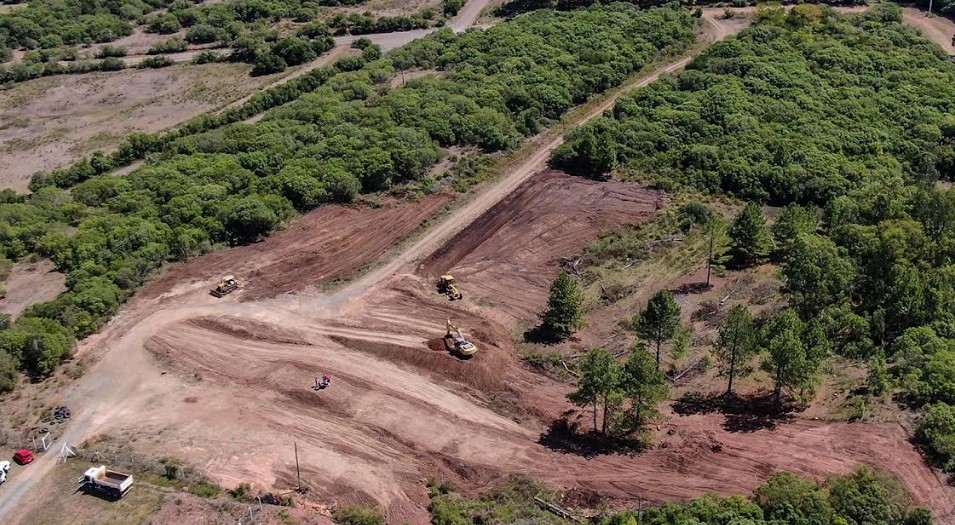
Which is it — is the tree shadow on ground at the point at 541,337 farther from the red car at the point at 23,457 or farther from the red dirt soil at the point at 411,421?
the red car at the point at 23,457

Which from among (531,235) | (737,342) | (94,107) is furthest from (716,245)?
(94,107)

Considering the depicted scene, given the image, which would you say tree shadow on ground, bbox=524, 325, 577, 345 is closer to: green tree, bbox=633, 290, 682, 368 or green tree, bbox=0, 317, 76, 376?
green tree, bbox=633, 290, 682, 368

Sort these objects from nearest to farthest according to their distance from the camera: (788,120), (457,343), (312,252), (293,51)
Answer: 1. (457,343)
2. (312,252)
3. (788,120)
4. (293,51)

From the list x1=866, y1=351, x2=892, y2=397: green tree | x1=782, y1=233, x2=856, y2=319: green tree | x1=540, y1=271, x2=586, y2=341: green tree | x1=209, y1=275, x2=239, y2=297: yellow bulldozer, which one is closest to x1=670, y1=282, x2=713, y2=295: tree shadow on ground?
x1=782, y1=233, x2=856, y2=319: green tree

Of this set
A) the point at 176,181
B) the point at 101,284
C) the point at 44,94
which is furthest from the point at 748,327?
the point at 44,94

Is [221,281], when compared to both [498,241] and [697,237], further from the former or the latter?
[697,237]

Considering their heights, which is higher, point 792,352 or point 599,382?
point 792,352

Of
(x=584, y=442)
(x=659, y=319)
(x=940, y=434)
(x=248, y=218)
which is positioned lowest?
(x=584, y=442)

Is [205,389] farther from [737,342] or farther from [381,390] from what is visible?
[737,342]
